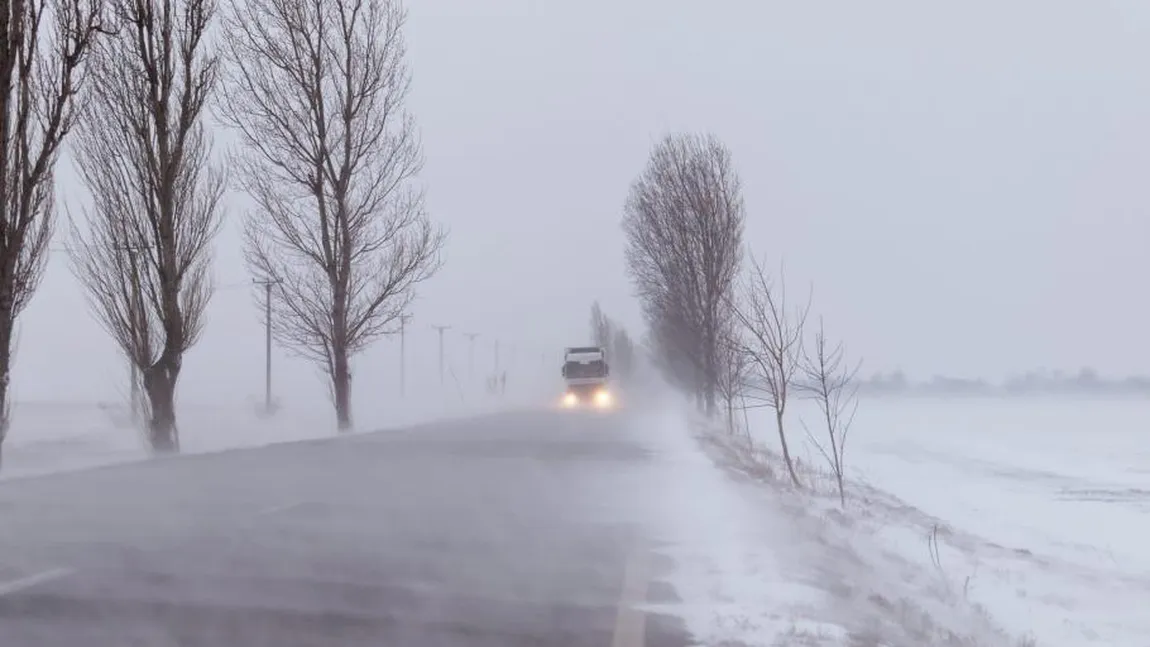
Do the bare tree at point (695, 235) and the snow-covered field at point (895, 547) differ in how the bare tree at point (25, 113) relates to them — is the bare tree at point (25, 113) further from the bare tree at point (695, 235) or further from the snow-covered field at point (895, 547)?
the bare tree at point (695, 235)

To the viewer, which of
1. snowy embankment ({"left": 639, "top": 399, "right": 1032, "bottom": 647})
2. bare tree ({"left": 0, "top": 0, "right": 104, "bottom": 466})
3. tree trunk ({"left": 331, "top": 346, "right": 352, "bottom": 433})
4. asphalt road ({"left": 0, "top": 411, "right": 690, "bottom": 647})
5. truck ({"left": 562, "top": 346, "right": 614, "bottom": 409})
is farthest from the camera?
truck ({"left": 562, "top": 346, "right": 614, "bottom": 409})

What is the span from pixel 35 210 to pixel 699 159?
95.1 feet

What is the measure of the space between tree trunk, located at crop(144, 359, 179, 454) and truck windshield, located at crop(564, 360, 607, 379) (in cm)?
4559

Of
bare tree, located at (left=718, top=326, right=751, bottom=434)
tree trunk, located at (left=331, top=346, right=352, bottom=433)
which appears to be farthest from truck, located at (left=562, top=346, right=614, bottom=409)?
tree trunk, located at (left=331, top=346, right=352, bottom=433)

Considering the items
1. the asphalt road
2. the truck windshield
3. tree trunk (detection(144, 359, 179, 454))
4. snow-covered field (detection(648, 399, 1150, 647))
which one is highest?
the truck windshield

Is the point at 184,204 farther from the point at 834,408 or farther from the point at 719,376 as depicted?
the point at 719,376

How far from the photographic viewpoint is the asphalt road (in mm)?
5875

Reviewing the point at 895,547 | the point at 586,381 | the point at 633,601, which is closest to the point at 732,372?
the point at 895,547

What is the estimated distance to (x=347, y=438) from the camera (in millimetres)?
24453

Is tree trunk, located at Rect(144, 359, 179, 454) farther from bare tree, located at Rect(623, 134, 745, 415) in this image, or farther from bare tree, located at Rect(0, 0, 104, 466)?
bare tree, located at Rect(623, 134, 745, 415)

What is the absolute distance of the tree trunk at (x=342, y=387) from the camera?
3222 centimetres

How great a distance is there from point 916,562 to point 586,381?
56.0 metres

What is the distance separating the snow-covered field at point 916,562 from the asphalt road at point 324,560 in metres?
0.64

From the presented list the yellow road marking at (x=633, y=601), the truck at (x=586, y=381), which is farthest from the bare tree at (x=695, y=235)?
the yellow road marking at (x=633, y=601)
